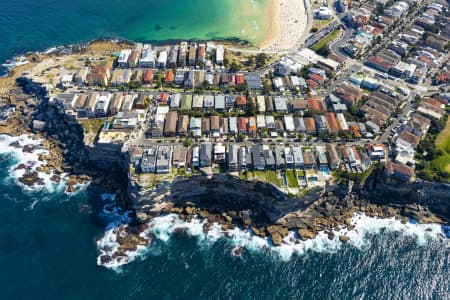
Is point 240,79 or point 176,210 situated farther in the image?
point 240,79

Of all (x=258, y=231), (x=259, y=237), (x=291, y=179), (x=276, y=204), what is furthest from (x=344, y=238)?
(x=258, y=231)

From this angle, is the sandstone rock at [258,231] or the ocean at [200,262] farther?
the sandstone rock at [258,231]

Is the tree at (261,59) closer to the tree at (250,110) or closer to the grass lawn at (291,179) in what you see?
the tree at (250,110)

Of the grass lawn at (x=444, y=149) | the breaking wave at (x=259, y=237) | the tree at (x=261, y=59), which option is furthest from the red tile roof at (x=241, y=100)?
the grass lawn at (x=444, y=149)

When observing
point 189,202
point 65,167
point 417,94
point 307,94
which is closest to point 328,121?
point 307,94

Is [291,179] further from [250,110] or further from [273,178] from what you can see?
[250,110]

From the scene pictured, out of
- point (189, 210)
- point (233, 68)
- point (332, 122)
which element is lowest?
point (189, 210)

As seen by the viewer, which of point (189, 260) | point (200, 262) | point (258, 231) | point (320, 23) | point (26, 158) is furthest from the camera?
point (320, 23)
